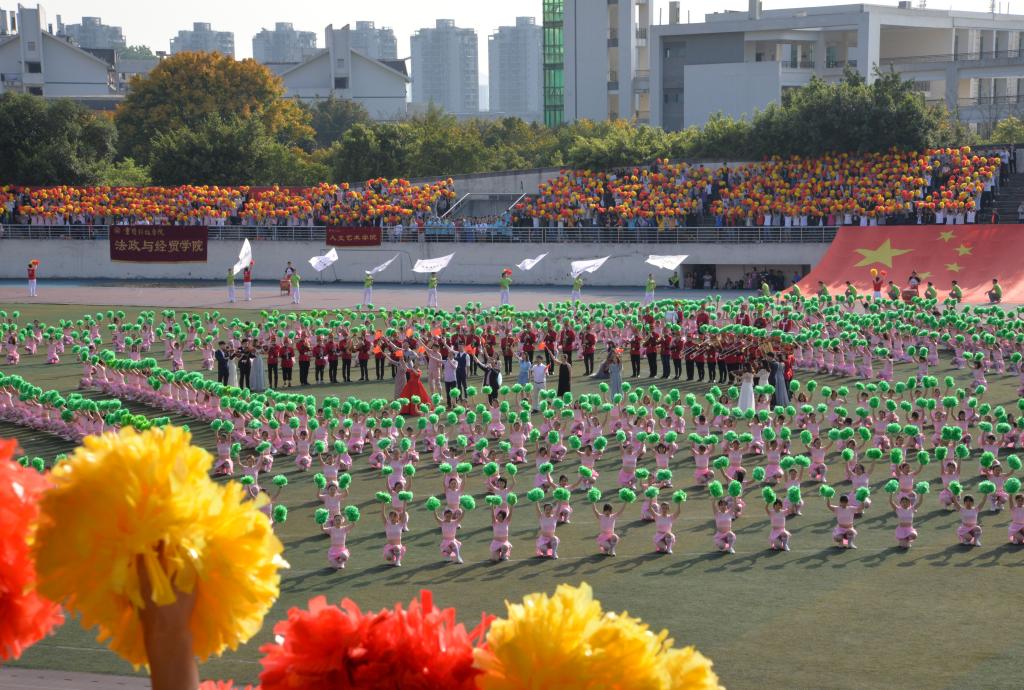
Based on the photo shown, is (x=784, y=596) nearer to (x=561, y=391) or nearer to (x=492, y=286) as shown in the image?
(x=561, y=391)

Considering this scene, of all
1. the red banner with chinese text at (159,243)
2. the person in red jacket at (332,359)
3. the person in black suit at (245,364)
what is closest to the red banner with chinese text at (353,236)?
the red banner with chinese text at (159,243)

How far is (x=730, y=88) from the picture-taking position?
75.9m

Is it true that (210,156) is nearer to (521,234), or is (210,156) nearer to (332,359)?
(521,234)

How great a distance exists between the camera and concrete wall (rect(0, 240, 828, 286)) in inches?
1886

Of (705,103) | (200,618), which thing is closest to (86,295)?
(705,103)

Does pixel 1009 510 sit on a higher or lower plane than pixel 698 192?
lower

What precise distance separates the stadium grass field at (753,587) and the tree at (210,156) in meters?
47.2

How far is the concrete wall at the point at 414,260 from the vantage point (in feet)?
157

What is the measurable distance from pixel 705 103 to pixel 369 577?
65141 millimetres

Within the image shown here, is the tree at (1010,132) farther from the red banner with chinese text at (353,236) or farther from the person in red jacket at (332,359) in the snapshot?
the person in red jacket at (332,359)

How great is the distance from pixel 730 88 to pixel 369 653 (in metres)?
75.3

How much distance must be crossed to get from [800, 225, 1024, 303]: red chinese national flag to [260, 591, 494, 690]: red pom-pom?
38.6m

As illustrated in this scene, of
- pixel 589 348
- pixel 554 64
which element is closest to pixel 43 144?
pixel 589 348

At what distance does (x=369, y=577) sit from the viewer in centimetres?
1495
